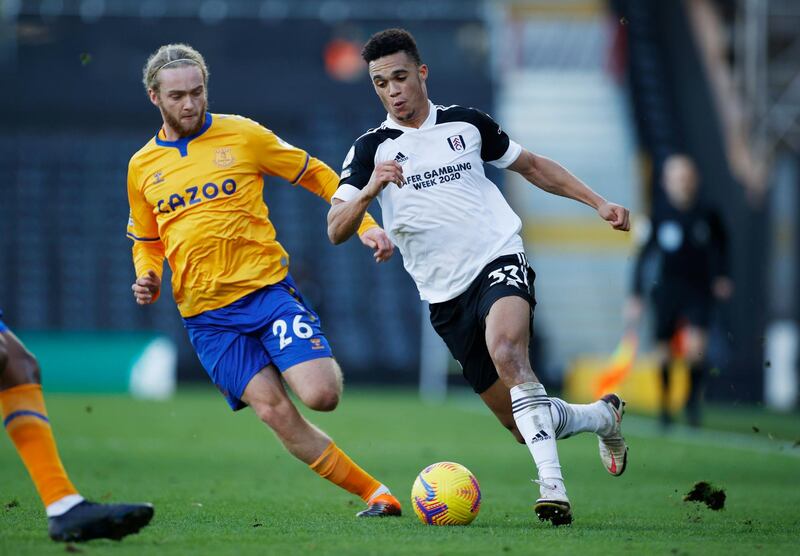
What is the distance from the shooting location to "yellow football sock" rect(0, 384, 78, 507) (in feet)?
17.4

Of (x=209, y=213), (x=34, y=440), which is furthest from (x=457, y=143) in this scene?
(x=34, y=440)

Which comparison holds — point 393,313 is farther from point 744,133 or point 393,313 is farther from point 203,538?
point 203,538

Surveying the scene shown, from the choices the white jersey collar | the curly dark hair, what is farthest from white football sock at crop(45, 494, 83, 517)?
the curly dark hair

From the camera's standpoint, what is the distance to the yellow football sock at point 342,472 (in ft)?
21.7

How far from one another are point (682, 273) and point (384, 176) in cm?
760

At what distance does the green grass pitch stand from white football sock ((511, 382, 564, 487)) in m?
0.37

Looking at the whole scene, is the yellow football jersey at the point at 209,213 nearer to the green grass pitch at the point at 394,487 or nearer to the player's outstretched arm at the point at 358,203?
the player's outstretched arm at the point at 358,203

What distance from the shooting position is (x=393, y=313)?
82.5 feet

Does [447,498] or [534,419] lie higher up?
[534,419]

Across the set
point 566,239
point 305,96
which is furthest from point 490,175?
point 305,96

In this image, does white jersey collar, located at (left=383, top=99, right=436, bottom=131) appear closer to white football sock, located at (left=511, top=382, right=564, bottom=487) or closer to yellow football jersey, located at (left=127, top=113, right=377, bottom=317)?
yellow football jersey, located at (left=127, top=113, right=377, bottom=317)

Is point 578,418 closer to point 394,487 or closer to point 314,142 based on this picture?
point 394,487

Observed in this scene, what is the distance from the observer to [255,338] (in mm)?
6668

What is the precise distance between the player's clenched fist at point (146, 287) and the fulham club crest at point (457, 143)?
5.35ft
